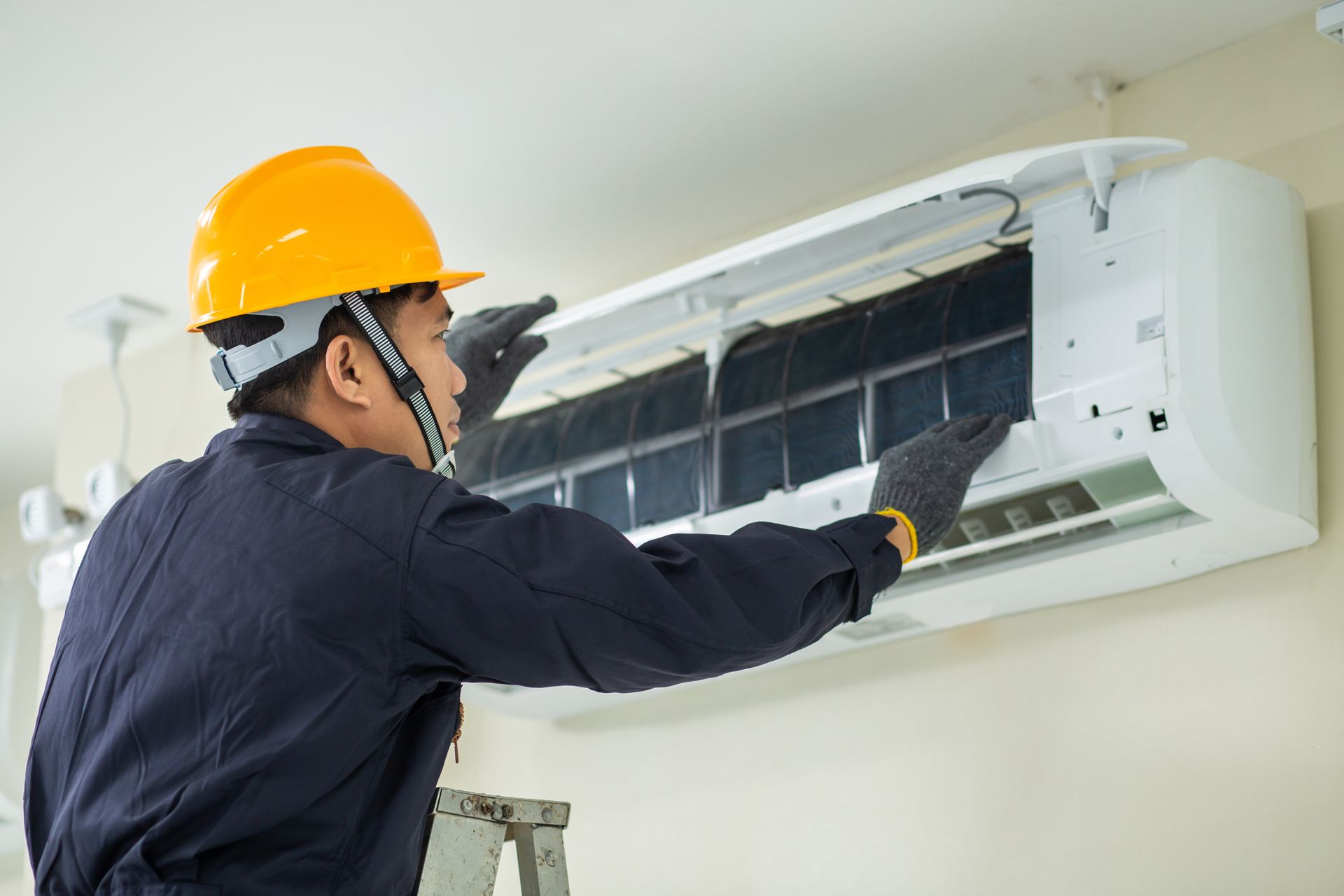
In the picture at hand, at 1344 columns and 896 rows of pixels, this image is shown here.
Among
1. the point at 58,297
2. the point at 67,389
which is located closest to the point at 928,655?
the point at 58,297

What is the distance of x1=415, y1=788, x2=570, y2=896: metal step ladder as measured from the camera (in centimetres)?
131

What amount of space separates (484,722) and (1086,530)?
48.4 inches

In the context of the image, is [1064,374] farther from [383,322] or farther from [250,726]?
[250,726]

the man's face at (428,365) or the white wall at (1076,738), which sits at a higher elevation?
the man's face at (428,365)

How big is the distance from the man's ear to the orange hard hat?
50 millimetres

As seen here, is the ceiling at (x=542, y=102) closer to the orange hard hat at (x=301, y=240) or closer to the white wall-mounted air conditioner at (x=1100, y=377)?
the white wall-mounted air conditioner at (x=1100, y=377)

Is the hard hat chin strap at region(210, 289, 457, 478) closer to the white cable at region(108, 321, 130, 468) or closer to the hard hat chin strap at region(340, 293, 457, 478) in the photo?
the hard hat chin strap at region(340, 293, 457, 478)

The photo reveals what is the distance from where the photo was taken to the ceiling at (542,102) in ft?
5.88

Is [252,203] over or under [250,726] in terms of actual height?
over

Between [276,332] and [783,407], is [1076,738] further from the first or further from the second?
[276,332]

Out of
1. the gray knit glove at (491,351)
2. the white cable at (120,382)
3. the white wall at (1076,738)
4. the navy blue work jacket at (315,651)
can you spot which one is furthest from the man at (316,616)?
the white cable at (120,382)

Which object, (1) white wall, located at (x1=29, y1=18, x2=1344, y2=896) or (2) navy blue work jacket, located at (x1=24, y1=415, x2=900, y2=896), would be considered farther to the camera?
(1) white wall, located at (x1=29, y1=18, x2=1344, y2=896)

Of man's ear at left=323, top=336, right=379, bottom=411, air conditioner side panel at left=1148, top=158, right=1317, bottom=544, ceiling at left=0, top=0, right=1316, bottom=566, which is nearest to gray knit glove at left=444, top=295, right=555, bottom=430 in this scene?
ceiling at left=0, top=0, right=1316, bottom=566

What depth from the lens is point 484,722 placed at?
96.9 inches
